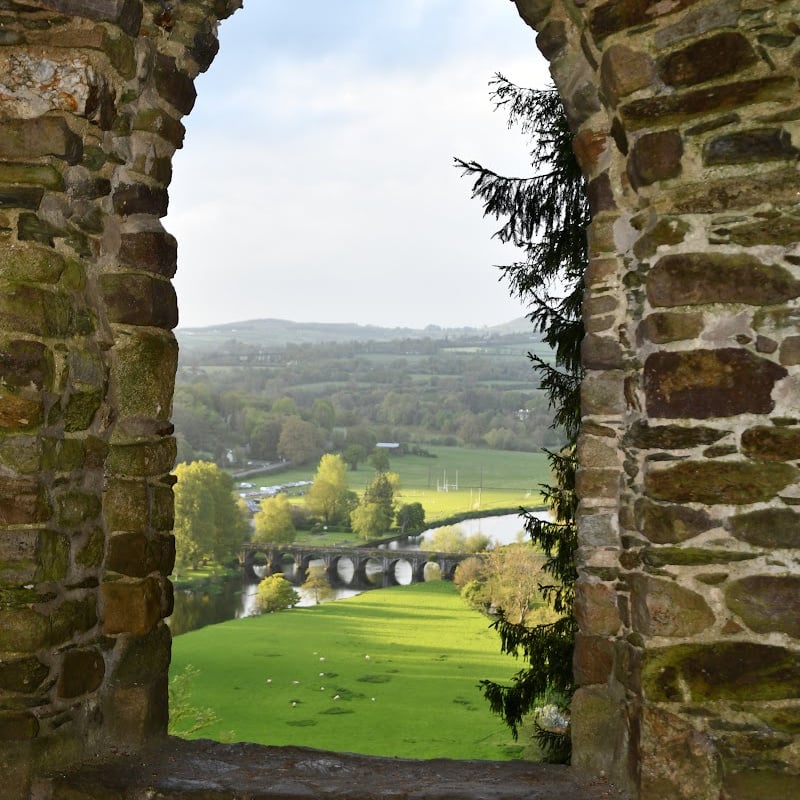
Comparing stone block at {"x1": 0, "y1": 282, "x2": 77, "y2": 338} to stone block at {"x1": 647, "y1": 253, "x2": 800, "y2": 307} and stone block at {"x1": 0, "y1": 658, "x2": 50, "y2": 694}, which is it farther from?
stone block at {"x1": 647, "y1": 253, "x2": 800, "y2": 307}

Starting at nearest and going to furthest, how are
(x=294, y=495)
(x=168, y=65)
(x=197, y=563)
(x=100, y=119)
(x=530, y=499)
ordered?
(x=100, y=119)
(x=168, y=65)
(x=197, y=563)
(x=294, y=495)
(x=530, y=499)

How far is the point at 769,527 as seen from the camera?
2572mm

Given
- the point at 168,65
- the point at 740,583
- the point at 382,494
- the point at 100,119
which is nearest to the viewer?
the point at 740,583

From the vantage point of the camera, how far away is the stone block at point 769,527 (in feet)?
8.37

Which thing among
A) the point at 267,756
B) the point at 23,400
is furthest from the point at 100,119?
the point at 267,756

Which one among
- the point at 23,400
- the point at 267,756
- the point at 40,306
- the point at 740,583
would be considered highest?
the point at 40,306

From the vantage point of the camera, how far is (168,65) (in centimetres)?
343

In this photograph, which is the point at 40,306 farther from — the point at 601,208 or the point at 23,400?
the point at 601,208

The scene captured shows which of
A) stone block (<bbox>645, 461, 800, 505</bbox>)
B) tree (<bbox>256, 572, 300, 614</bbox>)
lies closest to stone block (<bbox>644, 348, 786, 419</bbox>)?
stone block (<bbox>645, 461, 800, 505</bbox>)

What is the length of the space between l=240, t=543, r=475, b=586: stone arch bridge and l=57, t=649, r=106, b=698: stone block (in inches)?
1420

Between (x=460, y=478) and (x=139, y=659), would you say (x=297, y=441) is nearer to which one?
(x=460, y=478)

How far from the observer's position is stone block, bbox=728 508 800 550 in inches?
100

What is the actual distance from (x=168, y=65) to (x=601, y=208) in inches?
69.1

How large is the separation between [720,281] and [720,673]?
1.15 meters
